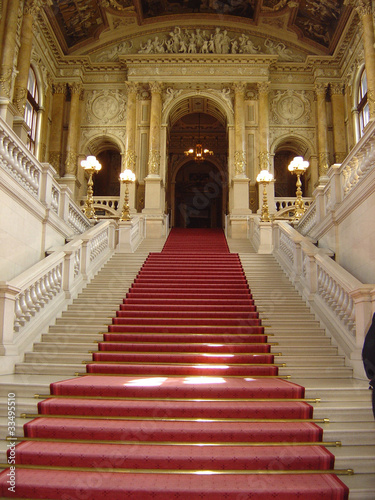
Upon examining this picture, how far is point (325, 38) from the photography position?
19984mm

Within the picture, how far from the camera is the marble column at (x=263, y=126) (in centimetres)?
1961

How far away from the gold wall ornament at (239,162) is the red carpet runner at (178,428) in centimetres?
1262

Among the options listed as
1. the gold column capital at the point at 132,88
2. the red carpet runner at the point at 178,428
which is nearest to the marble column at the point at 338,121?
the gold column capital at the point at 132,88

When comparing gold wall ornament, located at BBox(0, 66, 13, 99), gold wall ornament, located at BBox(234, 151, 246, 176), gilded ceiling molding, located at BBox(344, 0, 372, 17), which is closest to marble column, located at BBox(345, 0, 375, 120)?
gilded ceiling molding, located at BBox(344, 0, 372, 17)

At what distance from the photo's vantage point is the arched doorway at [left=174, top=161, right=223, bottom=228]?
28703 millimetres

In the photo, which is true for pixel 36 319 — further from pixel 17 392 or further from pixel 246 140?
pixel 246 140

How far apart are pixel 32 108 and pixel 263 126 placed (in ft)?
30.8

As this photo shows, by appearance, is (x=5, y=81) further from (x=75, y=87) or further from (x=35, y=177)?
(x=75, y=87)

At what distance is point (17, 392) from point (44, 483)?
1720mm

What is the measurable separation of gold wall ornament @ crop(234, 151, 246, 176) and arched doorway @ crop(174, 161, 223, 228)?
28.0 feet

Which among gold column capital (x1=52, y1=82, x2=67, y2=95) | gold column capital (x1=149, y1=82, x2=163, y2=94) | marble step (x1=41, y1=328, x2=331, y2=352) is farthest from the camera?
gold column capital (x1=52, y1=82, x2=67, y2=95)

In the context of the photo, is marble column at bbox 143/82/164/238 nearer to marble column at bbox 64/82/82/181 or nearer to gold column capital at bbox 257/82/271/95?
marble column at bbox 64/82/82/181

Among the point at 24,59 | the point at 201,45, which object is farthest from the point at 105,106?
the point at 24,59

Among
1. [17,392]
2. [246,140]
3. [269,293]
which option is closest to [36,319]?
[17,392]
